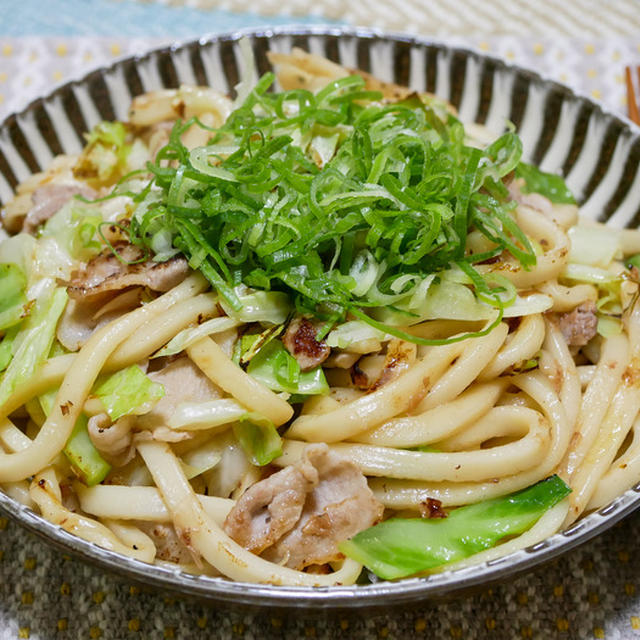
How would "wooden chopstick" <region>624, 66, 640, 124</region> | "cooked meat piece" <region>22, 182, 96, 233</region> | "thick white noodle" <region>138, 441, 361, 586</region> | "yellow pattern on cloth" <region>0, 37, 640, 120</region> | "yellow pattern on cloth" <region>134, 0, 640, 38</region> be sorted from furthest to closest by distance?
"yellow pattern on cloth" <region>134, 0, 640, 38</region> < "yellow pattern on cloth" <region>0, 37, 640, 120</region> < "wooden chopstick" <region>624, 66, 640, 124</region> < "cooked meat piece" <region>22, 182, 96, 233</region> < "thick white noodle" <region>138, 441, 361, 586</region>

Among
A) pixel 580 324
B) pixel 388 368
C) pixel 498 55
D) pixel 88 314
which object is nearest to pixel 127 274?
pixel 88 314

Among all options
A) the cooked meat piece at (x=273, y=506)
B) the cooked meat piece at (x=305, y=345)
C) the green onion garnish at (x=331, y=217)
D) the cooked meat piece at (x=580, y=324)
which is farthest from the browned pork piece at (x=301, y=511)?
the cooked meat piece at (x=580, y=324)

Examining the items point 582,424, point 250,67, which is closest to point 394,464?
point 582,424

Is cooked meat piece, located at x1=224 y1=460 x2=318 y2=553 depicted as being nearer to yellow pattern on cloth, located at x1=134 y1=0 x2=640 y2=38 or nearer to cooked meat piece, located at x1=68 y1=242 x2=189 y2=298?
cooked meat piece, located at x1=68 y1=242 x2=189 y2=298

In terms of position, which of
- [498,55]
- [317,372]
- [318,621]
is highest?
[498,55]

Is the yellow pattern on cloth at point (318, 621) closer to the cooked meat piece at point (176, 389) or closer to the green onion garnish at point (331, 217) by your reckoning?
the cooked meat piece at point (176, 389)

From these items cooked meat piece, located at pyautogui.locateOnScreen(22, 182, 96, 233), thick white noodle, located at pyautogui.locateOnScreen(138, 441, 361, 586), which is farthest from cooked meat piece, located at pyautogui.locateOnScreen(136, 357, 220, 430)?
cooked meat piece, located at pyautogui.locateOnScreen(22, 182, 96, 233)

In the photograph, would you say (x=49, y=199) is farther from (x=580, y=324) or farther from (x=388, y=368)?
(x=580, y=324)

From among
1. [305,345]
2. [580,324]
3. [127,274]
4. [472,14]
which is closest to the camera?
[305,345]
